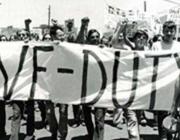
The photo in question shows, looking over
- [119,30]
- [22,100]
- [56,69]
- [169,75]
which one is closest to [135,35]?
[119,30]

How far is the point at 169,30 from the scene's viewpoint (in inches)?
327

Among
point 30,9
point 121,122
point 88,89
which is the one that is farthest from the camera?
point 30,9

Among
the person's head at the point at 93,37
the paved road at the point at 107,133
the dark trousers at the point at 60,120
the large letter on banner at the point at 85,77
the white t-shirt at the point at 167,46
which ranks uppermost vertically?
the person's head at the point at 93,37

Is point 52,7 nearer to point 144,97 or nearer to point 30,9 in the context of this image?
point 30,9

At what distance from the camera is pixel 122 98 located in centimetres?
819

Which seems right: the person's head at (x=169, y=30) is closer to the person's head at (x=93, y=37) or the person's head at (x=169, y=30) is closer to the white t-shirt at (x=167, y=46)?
the white t-shirt at (x=167, y=46)

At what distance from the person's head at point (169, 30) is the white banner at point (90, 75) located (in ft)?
0.82

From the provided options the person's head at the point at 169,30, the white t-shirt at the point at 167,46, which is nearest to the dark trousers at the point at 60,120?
the white t-shirt at the point at 167,46

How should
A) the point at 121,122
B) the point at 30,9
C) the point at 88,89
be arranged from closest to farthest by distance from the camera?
the point at 88,89, the point at 121,122, the point at 30,9

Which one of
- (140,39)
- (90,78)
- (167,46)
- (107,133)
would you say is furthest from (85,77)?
(107,133)

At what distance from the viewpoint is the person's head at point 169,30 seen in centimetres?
827

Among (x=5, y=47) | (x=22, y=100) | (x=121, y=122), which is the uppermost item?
(x=5, y=47)

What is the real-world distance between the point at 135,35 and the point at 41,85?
1.71 m

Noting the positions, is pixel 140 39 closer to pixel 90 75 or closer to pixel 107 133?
pixel 90 75
